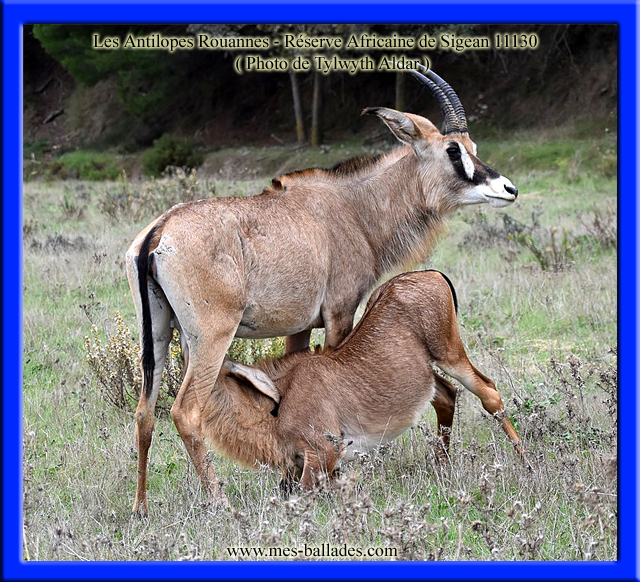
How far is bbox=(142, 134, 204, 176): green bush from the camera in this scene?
2630 cm

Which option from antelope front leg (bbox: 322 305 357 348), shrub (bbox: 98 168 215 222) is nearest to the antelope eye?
antelope front leg (bbox: 322 305 357 348)

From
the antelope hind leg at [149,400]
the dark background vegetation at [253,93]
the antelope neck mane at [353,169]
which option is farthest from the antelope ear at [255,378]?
the dark background vegetation at [253,93]

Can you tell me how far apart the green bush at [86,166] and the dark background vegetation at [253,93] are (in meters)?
1.57

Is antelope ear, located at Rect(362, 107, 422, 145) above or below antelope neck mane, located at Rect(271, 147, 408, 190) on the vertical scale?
above

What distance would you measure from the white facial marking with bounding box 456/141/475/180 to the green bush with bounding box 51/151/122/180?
20.8 metres

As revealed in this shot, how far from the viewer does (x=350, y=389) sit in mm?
5508

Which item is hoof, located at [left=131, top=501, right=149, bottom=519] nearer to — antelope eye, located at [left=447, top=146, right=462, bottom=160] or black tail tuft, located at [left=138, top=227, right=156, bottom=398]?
black tail tuft, located at [left=138, top=227, right=156, bottom=398]

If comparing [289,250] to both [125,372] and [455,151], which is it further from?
[125,372]

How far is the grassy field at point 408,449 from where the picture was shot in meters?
4.54

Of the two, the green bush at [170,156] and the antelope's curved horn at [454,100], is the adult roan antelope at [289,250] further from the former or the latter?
the green bush at [170,156]

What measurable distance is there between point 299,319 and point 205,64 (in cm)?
2269

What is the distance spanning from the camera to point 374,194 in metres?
6.41

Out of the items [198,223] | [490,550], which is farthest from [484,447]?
[198,223]
